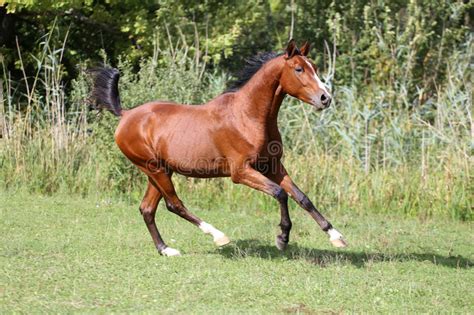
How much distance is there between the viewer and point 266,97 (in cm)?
811

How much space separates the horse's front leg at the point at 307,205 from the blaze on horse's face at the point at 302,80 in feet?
2.53

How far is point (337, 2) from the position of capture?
58.0 ft

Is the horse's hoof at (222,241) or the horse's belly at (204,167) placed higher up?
the horse's belly at (204,167)

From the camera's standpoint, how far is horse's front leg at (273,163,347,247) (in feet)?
25.3

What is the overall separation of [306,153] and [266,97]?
447cm

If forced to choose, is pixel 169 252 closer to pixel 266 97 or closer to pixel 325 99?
pixel 266 97

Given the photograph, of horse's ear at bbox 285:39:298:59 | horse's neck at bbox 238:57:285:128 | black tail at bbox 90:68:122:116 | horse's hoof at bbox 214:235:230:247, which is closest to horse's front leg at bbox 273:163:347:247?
horse's neck at bbox 238:57:285:128

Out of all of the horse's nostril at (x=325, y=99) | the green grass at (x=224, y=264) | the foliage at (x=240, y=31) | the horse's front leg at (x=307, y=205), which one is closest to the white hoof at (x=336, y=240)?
the horse's front leg at (x=307, y=205)

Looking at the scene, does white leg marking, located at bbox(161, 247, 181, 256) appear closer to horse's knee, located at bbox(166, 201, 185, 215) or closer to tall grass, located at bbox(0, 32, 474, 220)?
horse's knee, located at bbox(166, 201, 185, 215)

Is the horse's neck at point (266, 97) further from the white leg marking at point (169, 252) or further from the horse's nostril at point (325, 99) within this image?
the white leg marking at point (169, 252)

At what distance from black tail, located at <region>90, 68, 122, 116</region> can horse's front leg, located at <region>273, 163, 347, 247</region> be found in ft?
6.83

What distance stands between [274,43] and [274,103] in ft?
37.3

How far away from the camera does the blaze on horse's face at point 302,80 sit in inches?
305

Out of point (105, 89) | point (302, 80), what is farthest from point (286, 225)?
point (105, 89)
